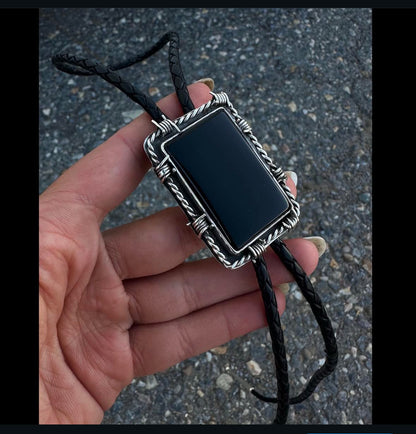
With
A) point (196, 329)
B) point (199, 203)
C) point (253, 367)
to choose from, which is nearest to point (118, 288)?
point (196, 329)

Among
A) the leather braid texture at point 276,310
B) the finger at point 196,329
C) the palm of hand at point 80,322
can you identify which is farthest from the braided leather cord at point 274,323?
the palm of hand at point 80,322

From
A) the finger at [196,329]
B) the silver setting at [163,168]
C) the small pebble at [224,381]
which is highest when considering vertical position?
the silver setting at [163,168]

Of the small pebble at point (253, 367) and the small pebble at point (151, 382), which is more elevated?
the small pebble at point (151, 382)

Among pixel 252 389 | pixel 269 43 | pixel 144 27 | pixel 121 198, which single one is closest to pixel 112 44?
pixel 144 27

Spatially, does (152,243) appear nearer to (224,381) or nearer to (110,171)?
(110,171)

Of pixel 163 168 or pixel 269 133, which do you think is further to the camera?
pixel 269 133

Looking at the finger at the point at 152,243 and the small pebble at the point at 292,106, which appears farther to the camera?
the small pebble at the point at 292,106

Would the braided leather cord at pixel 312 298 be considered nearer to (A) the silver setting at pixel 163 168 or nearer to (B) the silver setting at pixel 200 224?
(B) the silver setting at pixel 200 224
